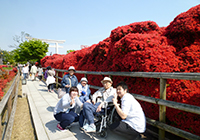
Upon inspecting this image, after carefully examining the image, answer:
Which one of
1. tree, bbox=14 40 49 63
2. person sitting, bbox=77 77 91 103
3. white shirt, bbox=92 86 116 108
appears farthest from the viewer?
tree, bbox=14 40 49 63

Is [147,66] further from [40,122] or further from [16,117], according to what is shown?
[16,117]

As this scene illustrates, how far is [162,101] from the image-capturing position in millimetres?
2340

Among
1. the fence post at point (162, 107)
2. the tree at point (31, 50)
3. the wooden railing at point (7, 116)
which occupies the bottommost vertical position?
the wooden railing at point (7, 116)

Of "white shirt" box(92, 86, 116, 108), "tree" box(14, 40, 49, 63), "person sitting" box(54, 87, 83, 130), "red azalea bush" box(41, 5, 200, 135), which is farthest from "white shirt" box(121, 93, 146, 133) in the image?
"tree" box(14, 40, 49, 63)

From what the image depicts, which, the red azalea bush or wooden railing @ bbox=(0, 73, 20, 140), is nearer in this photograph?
the red azalea bush

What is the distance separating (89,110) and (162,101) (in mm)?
1508

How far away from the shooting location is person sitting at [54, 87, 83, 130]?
3182 millimetres

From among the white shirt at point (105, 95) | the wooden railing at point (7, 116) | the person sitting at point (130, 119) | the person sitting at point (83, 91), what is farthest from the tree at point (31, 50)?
the person sitting at point (130, 119)

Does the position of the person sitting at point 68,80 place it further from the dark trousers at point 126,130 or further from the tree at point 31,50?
the tree at point 31,50

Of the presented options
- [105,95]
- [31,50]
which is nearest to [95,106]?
[105,95]

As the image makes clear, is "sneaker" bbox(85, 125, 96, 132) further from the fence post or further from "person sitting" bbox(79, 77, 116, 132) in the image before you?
the fence post

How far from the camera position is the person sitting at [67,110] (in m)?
3.18

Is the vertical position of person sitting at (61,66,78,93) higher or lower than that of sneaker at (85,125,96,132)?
higher

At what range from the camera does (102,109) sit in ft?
9.92
